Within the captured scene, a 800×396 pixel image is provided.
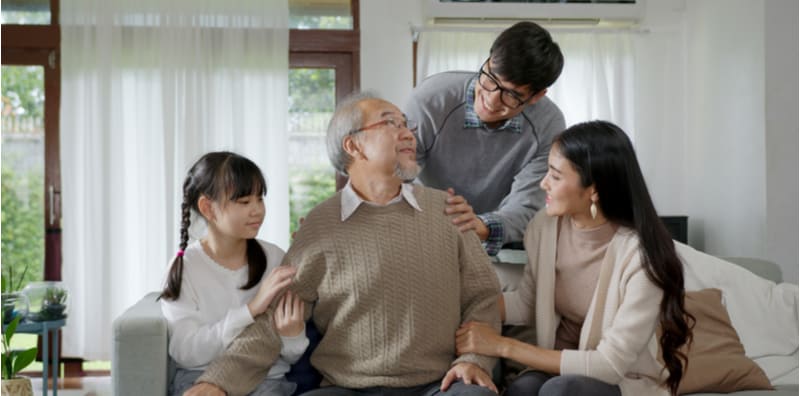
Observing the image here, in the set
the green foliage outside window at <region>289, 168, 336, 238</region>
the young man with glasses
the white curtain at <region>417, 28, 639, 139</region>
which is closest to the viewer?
the young man with glasses

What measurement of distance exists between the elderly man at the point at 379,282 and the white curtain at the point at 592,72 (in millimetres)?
2977

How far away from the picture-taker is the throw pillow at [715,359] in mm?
2443

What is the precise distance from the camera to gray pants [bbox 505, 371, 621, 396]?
196 cm

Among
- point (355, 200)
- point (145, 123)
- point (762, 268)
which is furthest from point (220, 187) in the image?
point (145, 123)

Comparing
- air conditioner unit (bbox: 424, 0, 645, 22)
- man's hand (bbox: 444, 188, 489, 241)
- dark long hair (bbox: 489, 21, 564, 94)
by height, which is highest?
air conditioner unit (bbox: 424, 0, 645, 22)

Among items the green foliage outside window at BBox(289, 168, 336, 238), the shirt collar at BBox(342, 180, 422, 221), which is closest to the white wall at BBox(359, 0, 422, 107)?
the green foliage outside window at BBox(289, 168, 336, 238)

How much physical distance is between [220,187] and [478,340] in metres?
0.79

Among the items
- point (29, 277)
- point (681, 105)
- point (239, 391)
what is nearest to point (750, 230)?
point (681, 105)

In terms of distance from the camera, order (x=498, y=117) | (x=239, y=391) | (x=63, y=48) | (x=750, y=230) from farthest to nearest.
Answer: (x=63, y=48), (x=750, y=230), (x=498, y=117), (x=239, y=391)

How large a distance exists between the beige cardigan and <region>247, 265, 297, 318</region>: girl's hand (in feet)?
2.07

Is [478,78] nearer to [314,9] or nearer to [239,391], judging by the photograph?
[239,391]

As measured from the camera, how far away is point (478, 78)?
255 centimetres

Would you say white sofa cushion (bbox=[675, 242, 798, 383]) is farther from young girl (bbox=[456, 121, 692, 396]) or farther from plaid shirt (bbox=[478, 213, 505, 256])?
plaid shirt (bbox=[478, 213, 505, 256])

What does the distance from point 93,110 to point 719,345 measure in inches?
147
